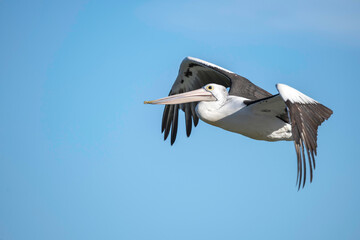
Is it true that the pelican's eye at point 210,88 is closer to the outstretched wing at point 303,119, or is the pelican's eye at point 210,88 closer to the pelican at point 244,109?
the pelican at point 244,109

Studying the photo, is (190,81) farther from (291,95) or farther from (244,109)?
(291,95)

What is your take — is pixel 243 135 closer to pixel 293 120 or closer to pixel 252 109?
pixel 252 109

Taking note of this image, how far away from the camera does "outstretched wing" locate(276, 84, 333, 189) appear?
8141mm

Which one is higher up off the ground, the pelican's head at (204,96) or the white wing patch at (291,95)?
the pelican's head at (204,96)

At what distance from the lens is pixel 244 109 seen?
33.6 feet

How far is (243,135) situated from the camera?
35.9ft

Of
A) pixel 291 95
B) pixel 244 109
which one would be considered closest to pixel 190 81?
pixel 244 109

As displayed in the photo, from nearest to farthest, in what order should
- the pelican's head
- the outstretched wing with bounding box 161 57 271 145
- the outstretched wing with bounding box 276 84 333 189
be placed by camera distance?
the outstretched wing with bounding box 276 84 333 189, the pelican's head, the outstretched wing with bounding box 161 57 271 145

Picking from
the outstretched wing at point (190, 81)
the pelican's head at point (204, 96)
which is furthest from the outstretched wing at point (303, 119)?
the outstretched wing at point (190, 81)

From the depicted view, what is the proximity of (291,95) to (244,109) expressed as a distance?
1594mm

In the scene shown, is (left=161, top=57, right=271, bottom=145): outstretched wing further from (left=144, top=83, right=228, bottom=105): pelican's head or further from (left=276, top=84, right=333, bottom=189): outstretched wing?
(left=276, top=84, right=333, bottom=189): outstretched wing

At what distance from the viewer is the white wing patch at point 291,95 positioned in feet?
28.4

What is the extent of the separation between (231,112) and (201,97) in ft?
2.71

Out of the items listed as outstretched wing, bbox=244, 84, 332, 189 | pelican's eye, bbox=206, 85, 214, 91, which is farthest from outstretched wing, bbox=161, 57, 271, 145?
outstretched wing, bbox=244, 84, 332, 189
